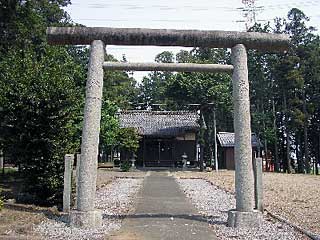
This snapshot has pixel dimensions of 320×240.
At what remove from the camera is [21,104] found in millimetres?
11477

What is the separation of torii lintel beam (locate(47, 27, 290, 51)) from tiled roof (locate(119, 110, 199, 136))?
28.9 m

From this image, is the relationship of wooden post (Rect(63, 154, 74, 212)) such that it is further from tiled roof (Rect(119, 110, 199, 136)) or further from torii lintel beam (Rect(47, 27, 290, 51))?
tiled roof (Rect(119, 110, 199, 136))

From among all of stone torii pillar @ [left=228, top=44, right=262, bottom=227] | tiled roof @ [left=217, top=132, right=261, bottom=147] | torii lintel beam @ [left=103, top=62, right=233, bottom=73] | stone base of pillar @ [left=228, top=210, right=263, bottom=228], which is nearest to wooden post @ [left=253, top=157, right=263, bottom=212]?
stone torii pillar @ [left=228, top=44, right=262, bottom=227]

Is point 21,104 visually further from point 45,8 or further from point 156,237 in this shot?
point 45,8

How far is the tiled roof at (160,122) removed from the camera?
39.2 metres

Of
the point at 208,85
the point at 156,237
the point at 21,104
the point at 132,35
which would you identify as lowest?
the point at 156,237

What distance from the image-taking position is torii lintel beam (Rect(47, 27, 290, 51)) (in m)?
9.74

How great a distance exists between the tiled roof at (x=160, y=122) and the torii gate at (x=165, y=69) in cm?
2892

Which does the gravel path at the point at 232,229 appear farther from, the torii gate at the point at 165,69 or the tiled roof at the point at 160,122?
the tiled roof at the point at 160,122

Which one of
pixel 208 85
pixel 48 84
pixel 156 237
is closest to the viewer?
pixel 156 237

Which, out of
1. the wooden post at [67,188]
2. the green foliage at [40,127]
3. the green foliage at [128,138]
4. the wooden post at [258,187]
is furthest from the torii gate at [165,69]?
the green foliage at [128,138]

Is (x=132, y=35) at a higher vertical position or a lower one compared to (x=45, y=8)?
lower

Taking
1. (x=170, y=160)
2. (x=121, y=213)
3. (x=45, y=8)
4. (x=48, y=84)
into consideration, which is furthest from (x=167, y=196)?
(x=170, y=160)

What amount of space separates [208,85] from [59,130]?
2468cm
